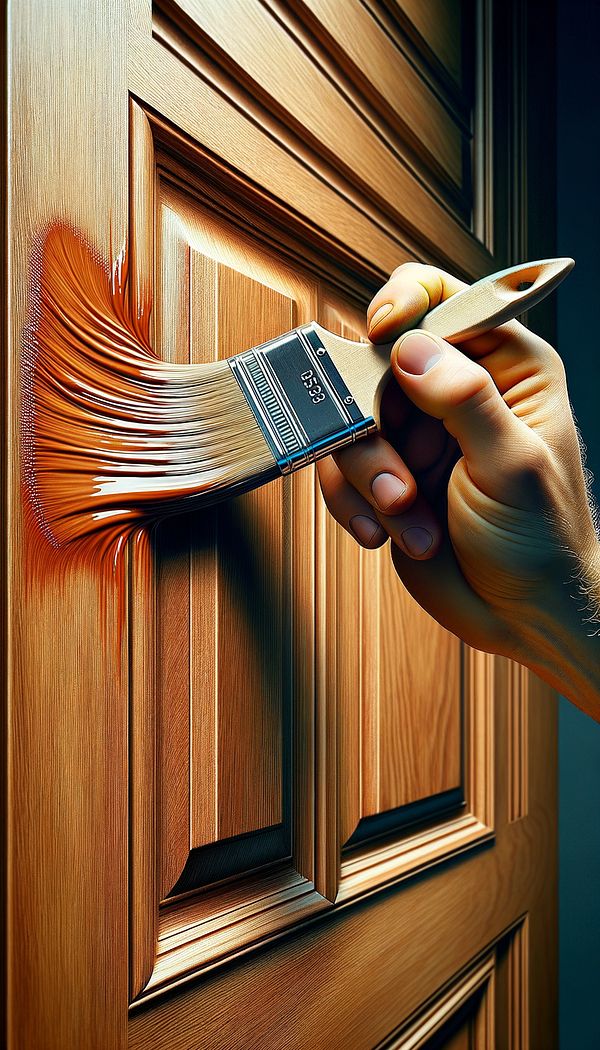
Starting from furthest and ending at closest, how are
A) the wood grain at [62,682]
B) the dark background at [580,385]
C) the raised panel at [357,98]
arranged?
1. the dark background at [580,385]
2. the raised panel at [357,98]
3. the wood grain at [62,682]

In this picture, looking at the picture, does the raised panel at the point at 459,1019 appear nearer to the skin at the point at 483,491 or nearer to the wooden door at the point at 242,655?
the wooden door at the point at 242,655

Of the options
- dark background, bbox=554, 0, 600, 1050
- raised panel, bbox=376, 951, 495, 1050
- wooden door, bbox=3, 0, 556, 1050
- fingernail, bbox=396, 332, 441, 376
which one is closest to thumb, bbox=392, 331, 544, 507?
fingernail, bbox=396, 332, 441, 376

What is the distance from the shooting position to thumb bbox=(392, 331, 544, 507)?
1.25 ft

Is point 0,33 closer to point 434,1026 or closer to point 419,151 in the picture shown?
point 419,151

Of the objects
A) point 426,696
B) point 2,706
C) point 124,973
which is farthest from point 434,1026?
point 2,706

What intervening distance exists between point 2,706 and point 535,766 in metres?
0.74

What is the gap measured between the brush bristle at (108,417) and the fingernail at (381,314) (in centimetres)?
8

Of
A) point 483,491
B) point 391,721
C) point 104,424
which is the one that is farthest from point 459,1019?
point 104,424

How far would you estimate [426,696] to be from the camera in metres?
0.69

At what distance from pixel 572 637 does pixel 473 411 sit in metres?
0.17

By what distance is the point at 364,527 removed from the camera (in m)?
0.46

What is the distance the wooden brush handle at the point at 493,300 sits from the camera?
37 cm

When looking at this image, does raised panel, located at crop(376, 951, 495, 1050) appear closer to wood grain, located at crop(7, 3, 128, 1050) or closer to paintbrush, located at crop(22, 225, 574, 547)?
wood grain, located at crop(7, 3, 128, 1050)

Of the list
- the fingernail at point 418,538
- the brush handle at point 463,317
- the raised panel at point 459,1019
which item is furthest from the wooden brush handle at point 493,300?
the raised panel at point 459,1019
